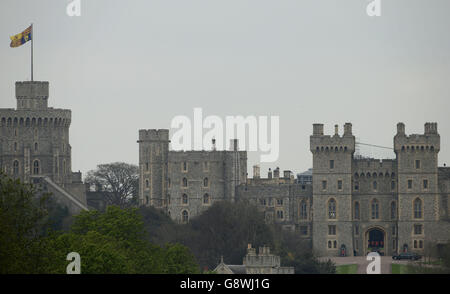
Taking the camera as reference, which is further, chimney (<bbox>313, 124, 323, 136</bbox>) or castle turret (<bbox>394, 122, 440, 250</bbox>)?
chimney (<bbox>313, 124, 323, 136</bbox>)

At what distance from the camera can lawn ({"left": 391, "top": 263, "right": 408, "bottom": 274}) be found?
104m

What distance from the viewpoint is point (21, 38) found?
12600 centimetres

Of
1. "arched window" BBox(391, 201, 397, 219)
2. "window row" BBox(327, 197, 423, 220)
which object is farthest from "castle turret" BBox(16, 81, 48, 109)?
"arched window" BBox(391, 201, 397, 219)

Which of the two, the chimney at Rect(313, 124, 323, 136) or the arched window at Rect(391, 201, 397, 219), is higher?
the chimney at Rect(313, 124, 323, 136)

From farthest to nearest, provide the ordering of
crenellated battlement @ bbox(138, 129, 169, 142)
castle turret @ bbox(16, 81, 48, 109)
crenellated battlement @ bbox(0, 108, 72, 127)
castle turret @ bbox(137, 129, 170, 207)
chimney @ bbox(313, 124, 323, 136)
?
1. castle turret @ bbox(16, 81, 48, 109)
2. crenellated battlement @ bbox(138, 129, 169, 142)
3. castle turret @ bbox(137, 129, 170, 207)
4. crenellated battlement @ bbox(0, 108, 72, 127)
5. chimney @ bbox(313, 124, 323, 136)

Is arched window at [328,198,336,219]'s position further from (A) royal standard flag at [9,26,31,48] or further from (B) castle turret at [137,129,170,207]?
(A) royal standard flag at [9,26,31,48]

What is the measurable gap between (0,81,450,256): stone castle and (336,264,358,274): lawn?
12007 mm

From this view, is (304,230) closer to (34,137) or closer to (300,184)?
(300,184)

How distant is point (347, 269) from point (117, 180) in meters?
45.6

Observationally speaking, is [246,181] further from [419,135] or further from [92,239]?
[92,239]

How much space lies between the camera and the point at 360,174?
12656cm

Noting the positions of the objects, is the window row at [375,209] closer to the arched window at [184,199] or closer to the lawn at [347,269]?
the arched window at [184,199]

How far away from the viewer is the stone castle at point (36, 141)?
12912 cm
